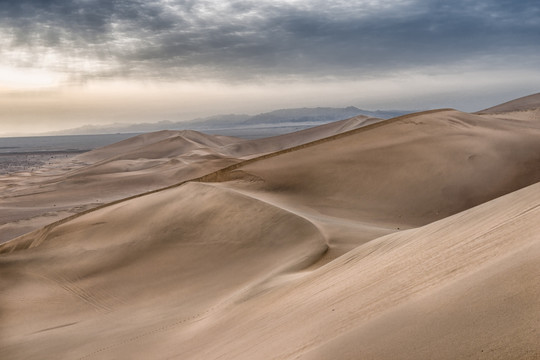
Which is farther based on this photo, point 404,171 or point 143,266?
point 404,171

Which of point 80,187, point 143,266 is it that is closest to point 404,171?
point 143,266

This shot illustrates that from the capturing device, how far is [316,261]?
7.04 metres

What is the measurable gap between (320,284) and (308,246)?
121 inches

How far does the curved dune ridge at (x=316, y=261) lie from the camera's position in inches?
98.2

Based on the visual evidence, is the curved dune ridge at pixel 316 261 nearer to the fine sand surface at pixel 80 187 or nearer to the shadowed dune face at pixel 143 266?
the shadowed dune face at pixel 143 266

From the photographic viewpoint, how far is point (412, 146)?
15547 mm

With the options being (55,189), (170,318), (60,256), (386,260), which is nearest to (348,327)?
(386,260)

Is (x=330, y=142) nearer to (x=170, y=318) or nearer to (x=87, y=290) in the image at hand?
(x=87, y=290)

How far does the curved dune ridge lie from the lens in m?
2.49

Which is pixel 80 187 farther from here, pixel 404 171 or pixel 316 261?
pixel 316 261

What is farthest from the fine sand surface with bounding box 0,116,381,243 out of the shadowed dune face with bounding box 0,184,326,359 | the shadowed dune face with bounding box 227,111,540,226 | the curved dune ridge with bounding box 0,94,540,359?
the shadowed dune face with bounding box 227,111,540,226

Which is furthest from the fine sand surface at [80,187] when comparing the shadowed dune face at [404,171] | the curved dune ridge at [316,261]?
the shadowed dune face at [404,171]

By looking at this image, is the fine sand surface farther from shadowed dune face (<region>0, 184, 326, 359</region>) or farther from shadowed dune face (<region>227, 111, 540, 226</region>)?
shadowed dune face (<region>227, 111, 540, 226</region>)

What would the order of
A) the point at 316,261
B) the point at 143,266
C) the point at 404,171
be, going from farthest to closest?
the point at 404,171 < the point at 143,266 < the point at 316,261
